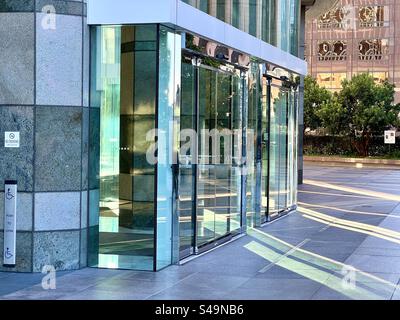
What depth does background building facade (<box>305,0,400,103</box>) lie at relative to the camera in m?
68.1

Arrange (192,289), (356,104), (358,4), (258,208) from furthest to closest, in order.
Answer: (358,4), (356,104), (258,208), (192,289)

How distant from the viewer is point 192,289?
332 inches

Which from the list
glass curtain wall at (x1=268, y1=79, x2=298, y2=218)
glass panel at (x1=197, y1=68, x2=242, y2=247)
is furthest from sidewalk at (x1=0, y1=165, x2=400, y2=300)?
glass curtain wall at (x1=268, y1=79, x2=298, y2=218)

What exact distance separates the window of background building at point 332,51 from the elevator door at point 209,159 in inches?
2316

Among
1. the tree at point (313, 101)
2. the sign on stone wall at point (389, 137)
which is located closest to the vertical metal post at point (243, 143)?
the sign on stone wall at point (389, 137)

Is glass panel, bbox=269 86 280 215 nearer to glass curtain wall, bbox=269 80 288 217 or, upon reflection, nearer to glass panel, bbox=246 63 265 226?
glass curtain wall, bbox=269 80 288 217

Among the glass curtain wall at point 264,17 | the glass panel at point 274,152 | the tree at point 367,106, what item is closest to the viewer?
the glass curtain wall at point 264,17

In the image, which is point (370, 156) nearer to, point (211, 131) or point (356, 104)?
point (356, 104)

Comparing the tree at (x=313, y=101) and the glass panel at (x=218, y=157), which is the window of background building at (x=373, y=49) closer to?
the tree at (x=313, y=101)

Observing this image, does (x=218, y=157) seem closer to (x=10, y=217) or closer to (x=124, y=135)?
(x=124, y=135)

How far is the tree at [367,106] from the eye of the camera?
4872 cm

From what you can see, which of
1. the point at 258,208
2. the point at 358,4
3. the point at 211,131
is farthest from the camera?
the point at 358,4

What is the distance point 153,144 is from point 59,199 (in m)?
1.47
